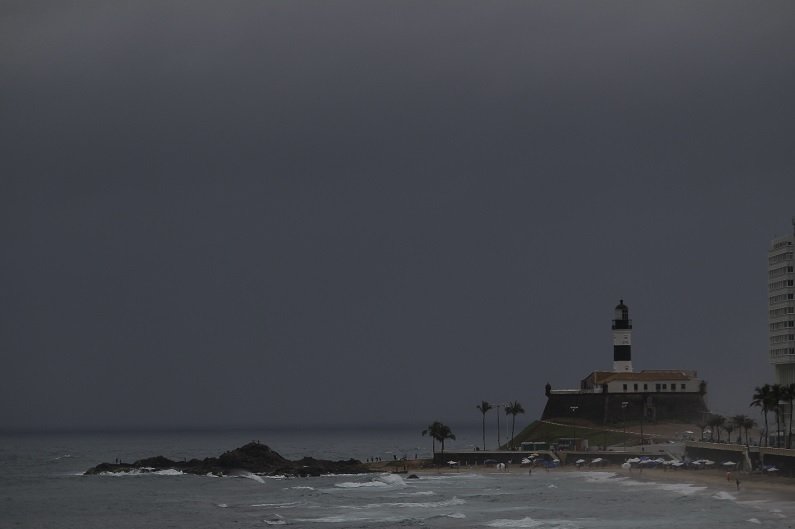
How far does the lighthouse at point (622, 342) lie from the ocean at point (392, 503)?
108 ft

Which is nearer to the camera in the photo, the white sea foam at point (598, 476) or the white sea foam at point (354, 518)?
the white sea foam at point (354, 518)

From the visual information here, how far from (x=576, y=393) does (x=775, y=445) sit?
39.7m

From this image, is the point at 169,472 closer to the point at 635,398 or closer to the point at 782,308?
the point at 635,398

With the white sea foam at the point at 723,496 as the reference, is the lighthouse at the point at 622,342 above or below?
above

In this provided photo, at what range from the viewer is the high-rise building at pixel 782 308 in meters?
136

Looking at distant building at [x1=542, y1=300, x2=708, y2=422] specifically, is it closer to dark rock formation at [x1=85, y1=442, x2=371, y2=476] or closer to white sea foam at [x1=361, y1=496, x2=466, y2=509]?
dark rock formation at [x1=85, y1=442, x2=371, y2=476]

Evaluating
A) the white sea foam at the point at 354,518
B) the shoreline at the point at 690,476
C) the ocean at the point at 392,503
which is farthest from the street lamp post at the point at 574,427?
the white sea foam at the point at 354,518

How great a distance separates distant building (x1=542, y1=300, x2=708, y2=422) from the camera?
5861 inches

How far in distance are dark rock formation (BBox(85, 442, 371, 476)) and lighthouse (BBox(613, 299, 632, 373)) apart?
36.1 meters

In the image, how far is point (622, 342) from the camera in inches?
6294

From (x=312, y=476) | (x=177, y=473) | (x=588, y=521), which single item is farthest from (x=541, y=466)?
(x=588, y=521)

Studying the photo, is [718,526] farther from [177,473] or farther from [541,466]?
[177,473]

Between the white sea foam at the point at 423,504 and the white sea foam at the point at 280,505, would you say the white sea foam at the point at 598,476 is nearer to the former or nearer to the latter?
the white sea foam at the point at 423,504

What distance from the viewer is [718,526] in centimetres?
7519
